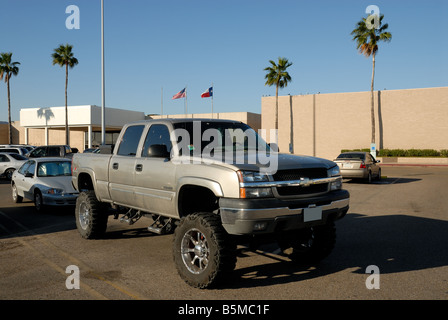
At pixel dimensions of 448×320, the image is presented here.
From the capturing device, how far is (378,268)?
579cm

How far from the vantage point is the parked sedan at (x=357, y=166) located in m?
19.1

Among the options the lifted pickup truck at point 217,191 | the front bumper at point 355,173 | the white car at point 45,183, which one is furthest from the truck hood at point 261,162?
the front bumper at point 355,173

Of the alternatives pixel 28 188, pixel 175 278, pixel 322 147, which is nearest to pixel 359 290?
pixel 175 278

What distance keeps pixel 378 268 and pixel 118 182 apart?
4.28 m

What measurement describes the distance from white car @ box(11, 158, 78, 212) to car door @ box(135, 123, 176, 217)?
5.32 metres

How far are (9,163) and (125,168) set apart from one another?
62.8 ft

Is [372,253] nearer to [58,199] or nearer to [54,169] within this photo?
[58,199]

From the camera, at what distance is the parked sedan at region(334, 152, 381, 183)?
62.8ft

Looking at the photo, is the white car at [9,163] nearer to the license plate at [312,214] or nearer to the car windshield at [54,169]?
the car windshield at [54,169]

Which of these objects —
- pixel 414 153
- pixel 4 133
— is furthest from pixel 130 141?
pixel 4 133

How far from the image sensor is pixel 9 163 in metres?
22.8

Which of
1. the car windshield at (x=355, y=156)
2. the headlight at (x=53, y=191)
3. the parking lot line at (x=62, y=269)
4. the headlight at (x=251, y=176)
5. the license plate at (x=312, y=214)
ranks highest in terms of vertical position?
the car windshield at (x=355, y=156)

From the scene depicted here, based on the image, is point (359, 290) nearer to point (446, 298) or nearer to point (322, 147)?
point (446, 298)

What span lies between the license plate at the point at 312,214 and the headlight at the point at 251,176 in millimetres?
676
